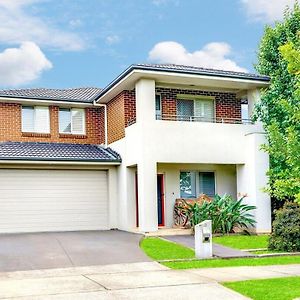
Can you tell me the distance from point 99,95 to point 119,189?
13.6 ft

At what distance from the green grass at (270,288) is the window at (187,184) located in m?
10.9

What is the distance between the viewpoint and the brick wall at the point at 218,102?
20.8m

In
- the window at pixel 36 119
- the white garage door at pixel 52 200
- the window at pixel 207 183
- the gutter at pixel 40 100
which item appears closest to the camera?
the white garage door at pixel 52 200

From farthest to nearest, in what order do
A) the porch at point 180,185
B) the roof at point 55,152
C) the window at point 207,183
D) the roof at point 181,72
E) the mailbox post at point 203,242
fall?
the window at point 207,183
the porch at point 180,185
the roof at point 55,152
the roof at point 181,72
the mailbox post at point 203,242

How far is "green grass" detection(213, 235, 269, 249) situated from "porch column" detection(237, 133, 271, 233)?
106cm

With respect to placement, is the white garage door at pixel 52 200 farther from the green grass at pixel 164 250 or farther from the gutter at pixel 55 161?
the green grass at pixel 164 250

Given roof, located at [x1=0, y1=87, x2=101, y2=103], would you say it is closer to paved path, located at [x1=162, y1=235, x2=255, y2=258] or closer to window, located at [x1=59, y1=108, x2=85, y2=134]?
window, located at [x1=59, y1=108, x2=85, y2=134]

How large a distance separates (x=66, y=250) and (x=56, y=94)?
10.5 m

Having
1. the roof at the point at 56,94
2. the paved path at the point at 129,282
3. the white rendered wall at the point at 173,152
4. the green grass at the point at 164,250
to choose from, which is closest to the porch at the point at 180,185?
the white rendered wall at the point at 173,152

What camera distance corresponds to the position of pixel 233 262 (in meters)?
13.1

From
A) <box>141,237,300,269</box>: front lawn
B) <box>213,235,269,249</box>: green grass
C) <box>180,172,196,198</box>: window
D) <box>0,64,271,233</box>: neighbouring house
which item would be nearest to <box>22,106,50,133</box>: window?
<box>0,64,271,233</box>: neighbouring house

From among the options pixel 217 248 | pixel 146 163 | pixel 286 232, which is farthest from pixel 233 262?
pixel 146 163

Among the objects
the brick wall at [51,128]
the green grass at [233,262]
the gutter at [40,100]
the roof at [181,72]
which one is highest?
the roof at [181,72]

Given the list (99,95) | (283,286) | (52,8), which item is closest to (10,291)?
(283,286)
